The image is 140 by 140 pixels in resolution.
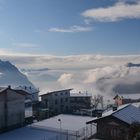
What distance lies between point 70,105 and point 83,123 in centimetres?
2829

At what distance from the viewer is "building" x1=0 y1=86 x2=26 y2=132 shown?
54.5 metres

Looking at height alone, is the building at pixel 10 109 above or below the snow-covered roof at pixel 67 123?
above

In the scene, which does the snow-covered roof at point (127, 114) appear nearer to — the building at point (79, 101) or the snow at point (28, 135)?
the snow at point (28, 135)

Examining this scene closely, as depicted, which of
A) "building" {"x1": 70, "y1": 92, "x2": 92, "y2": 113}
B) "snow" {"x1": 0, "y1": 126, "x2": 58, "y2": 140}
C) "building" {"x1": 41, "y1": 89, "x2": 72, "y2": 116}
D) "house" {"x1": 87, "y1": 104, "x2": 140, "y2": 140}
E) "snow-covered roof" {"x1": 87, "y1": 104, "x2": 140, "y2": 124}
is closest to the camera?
"house" {"x1": 87, "y1": 104, "x2": 140, "y2": 140}

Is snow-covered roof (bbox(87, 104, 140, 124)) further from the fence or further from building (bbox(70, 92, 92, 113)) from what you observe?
building (bbox(70, 92, 92, 113))

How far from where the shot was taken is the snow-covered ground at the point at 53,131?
48.5 metres

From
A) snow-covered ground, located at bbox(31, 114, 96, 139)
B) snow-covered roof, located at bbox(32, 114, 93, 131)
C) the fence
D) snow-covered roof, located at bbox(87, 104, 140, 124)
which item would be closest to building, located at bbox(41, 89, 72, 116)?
snow-covered roof, located at bbox(32, 114, 93, 131)

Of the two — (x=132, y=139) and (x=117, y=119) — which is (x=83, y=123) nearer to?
(x=117, y=119)

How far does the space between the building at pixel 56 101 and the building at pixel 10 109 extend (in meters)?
22.2

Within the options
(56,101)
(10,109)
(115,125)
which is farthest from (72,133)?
(56,101)

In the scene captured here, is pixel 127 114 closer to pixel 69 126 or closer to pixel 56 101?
pixel 69 126

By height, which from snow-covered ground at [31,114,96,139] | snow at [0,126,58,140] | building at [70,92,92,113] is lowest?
snow at [0,126,58,140]

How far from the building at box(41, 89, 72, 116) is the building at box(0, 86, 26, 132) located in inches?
876

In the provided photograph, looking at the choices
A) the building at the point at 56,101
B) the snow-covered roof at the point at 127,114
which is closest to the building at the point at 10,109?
the snow-covered roof at the point at 127,114
